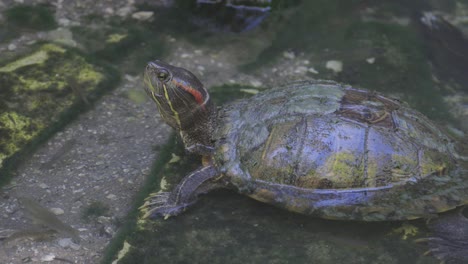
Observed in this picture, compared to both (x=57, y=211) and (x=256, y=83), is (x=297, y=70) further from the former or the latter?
(x=57, y=211)

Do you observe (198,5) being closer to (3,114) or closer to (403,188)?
(3,114)

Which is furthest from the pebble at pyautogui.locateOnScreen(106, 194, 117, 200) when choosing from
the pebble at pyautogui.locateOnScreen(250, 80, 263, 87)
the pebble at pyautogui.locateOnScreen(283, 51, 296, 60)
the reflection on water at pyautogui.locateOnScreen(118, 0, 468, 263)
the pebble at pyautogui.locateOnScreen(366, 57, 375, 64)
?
the pebble at pyautogui.locateOnScreen(366, 57, 375, 64)

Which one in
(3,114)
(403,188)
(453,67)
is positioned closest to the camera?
(403,188)

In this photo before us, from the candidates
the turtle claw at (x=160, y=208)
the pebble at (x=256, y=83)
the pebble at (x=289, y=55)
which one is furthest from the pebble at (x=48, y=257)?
the pebble at (x=289, y=55)

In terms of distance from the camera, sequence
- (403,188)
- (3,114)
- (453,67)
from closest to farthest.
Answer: (403,188) < (3,114) < (453,67)

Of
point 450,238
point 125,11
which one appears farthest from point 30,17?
point 450,238

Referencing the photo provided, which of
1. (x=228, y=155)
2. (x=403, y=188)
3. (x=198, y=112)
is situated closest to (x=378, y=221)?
(x=403, y=188)

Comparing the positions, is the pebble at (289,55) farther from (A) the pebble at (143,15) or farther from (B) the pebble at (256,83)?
(A) the pebble at (143,15)
